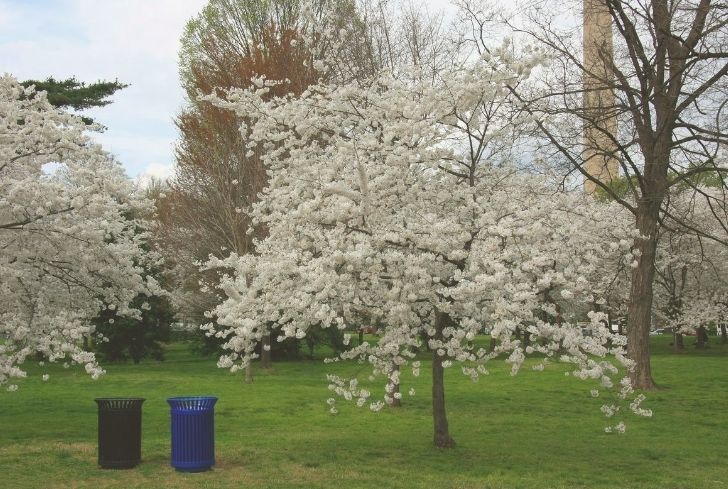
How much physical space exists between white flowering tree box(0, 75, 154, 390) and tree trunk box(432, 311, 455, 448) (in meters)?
4.53

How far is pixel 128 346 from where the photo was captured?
1230 inches

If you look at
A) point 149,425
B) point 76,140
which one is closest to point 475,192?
point 76,140

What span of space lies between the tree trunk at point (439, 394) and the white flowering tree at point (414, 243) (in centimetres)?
3

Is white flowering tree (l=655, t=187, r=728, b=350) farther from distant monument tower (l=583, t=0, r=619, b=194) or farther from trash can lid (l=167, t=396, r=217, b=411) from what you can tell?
trash can lid (l=167, t=396, r=217, b=411)

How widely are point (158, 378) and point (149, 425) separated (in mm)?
9579

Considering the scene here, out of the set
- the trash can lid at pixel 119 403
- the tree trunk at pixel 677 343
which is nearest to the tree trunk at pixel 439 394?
the trash can lid at pixel 119 403

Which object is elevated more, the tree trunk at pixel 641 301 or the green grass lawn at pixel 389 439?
the tree trunk at pixel 641 301

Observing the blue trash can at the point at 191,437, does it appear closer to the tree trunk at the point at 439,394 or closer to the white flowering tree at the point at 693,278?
the tree trunk at the point at 439,394

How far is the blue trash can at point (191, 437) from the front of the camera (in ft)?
33.3

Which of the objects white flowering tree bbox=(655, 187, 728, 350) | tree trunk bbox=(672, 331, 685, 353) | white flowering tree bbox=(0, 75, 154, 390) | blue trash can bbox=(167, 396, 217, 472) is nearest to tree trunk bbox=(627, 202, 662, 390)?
white flowering tree bbox=(0, 75, 154, 390)

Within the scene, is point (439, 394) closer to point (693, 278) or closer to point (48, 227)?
point (48, 227)

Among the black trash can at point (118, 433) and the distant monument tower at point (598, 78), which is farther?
the distant monument tower at point (598, 78)

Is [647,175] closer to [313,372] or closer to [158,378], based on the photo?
[313,372]

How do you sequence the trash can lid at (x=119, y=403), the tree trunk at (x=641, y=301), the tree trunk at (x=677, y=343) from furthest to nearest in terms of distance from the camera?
the tree trunk at (x=677, y=343), the tree trunk at (x=641, y=301), the trash can lid at (x=119, y=403)
